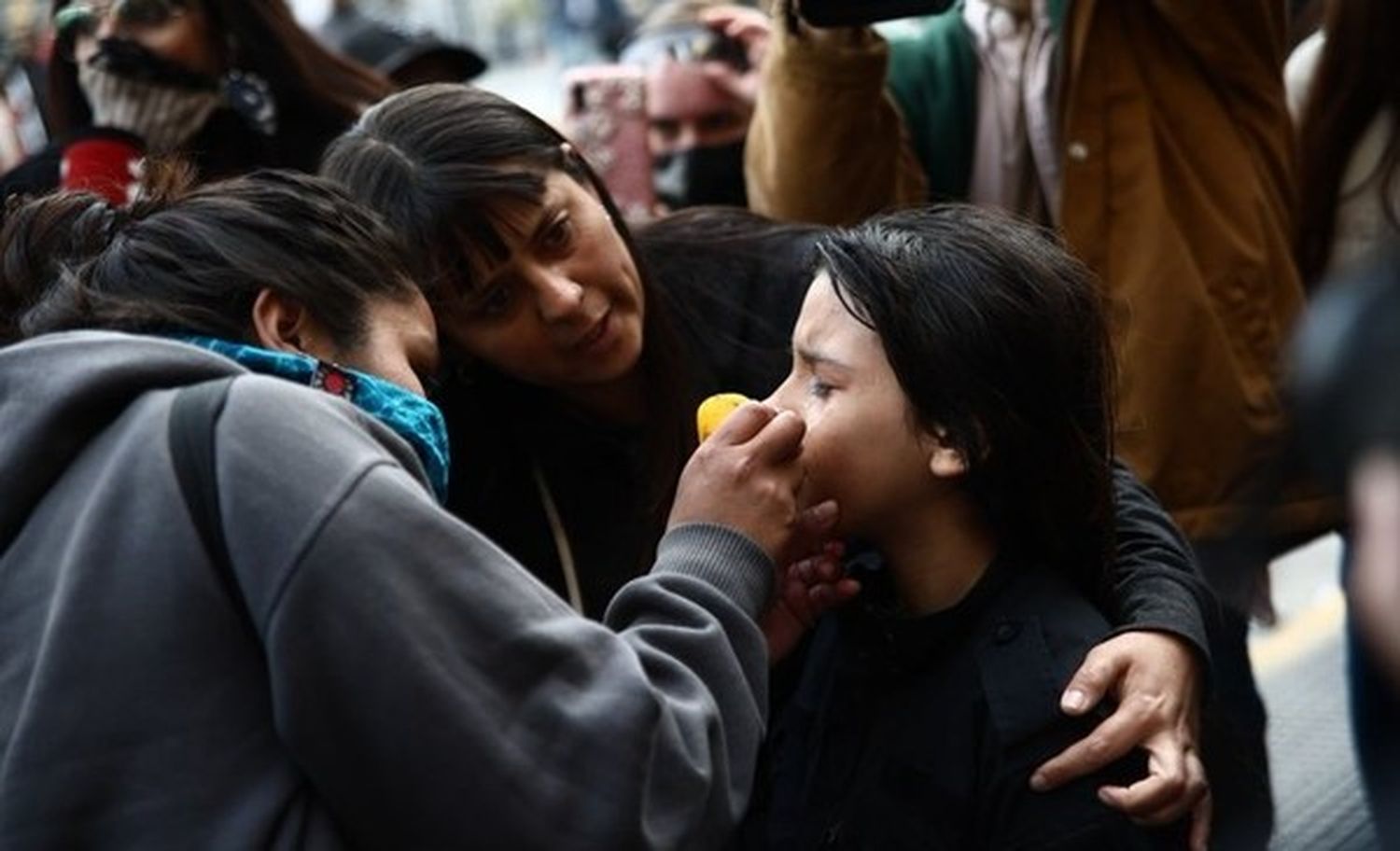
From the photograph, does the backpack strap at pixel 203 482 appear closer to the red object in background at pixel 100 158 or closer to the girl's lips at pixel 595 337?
the girl's lips at pixel 595 337

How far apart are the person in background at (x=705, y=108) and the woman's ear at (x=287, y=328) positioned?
234 cm

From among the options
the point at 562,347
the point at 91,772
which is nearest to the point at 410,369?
the point at 91,772

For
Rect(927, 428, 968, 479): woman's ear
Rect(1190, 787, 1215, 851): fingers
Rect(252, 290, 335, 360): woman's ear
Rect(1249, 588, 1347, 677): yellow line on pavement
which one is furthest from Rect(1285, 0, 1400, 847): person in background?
Rect(1249, 588, 1347, 677): yellow line on pavement

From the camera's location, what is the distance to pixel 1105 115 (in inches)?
124

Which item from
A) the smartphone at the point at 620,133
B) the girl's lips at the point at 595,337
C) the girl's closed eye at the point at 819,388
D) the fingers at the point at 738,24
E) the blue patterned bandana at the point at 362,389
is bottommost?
the smartphone at the point at 620,133

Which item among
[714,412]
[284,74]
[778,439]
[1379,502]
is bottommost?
[284,74]

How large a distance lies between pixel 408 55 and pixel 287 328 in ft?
9.75

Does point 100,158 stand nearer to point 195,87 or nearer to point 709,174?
point 195,87

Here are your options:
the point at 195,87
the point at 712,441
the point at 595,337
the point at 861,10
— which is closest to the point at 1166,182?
the point at 861,10

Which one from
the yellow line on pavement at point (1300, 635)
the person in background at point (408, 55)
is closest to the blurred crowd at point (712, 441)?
the person in background at point (408, 55)

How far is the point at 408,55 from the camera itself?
4781 mm

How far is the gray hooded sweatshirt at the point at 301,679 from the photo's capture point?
5.42 ft

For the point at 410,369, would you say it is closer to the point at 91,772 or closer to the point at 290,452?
the point at 290,452

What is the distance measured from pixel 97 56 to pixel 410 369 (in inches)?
75.0
